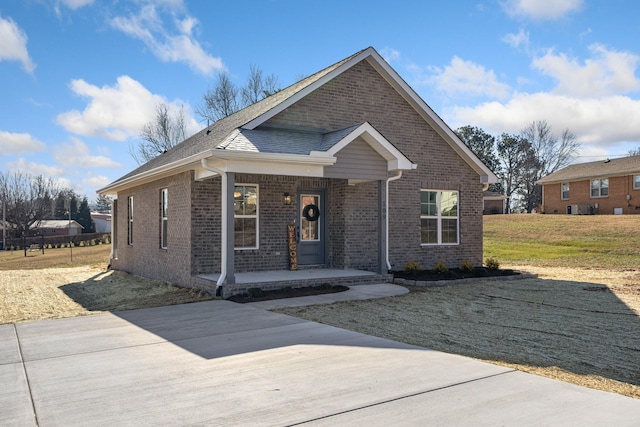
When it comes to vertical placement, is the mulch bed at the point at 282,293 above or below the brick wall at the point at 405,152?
→ below

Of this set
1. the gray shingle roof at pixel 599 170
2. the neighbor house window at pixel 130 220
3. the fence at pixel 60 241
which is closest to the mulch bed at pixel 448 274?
the neighbor house window at pixel 130 220

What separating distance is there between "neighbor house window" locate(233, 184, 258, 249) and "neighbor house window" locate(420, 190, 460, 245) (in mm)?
5218

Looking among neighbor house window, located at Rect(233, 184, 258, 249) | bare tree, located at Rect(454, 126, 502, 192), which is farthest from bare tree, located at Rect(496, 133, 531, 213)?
neighbor house window, located at Rect(233, 184, 258, 249)

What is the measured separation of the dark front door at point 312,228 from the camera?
1448 centimetres

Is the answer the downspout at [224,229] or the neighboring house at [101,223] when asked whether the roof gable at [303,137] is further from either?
the neighboring house at [101,223]

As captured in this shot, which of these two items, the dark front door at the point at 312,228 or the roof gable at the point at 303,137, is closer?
the roof gable at the point at 303,137

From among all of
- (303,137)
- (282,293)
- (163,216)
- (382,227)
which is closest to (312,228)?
(382,227)

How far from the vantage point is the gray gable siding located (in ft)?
40.5

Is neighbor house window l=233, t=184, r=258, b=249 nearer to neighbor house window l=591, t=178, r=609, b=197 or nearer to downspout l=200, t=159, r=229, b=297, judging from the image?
downspout l=200, t=159, r=229, b=297

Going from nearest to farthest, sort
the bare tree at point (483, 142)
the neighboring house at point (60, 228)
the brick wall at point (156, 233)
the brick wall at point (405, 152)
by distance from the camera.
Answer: the brick wall at point (156, 233), the brick wall at point (405, 152), the bare tree at point (483, 142), the neighboring house at point (60, 228)

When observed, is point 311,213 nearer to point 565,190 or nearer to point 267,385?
point 267,385

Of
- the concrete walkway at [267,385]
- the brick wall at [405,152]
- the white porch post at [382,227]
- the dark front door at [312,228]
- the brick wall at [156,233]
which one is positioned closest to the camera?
the concrete walkway at [267,385]

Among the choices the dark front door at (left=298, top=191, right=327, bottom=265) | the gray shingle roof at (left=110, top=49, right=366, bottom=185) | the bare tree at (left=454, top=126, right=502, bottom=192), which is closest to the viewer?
the gray shingle roof at (left=110, top=49, right=366, bottom=185)

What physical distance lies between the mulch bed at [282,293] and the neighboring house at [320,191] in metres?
0.31
